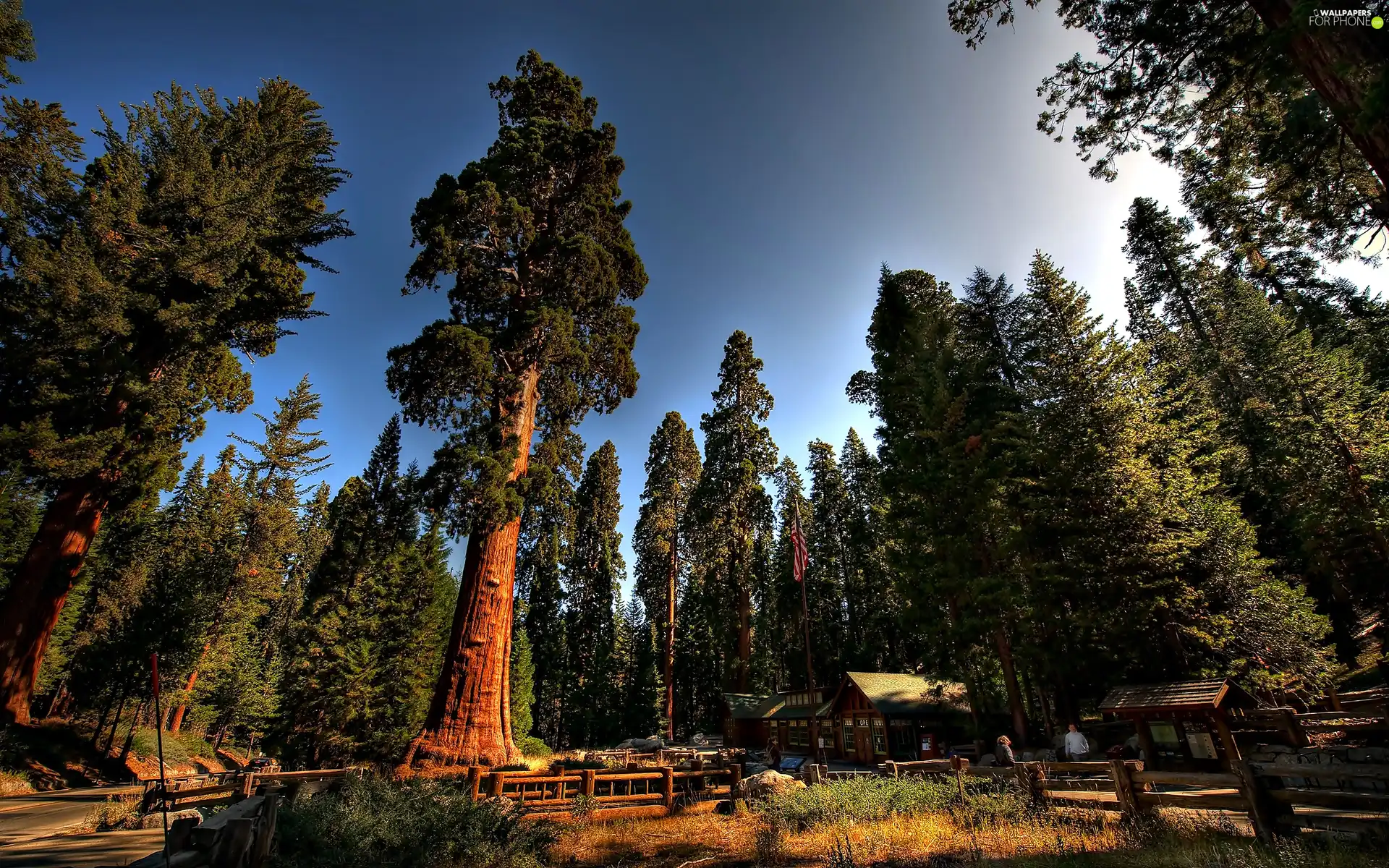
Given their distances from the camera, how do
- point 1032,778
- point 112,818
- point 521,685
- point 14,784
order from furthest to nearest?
point 521,685 < point 14,784 < point 1032,778 < point 112,818

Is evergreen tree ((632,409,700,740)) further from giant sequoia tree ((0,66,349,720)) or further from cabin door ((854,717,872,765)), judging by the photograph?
giant sequoia tree ((0,66,349,720))

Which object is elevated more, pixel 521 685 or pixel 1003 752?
pixel 521 685

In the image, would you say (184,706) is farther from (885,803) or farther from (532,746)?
(885,803)

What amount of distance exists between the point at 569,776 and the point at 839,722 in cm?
2384

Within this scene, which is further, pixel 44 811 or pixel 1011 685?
pixel 1011 685

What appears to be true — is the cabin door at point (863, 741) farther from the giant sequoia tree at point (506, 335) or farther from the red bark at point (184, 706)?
the red bark at point (184, 706)

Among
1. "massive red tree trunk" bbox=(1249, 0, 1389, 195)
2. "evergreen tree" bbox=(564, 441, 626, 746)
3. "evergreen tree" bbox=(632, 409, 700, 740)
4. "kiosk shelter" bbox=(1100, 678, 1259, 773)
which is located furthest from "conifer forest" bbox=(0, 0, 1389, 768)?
"evergreen tree" bbox=(564, 441, 626, 746)

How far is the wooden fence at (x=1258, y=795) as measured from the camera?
20.6 feet

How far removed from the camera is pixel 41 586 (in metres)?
15.4

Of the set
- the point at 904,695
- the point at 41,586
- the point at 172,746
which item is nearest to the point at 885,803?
the point at 904,695

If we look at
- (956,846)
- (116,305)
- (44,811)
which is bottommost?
(44,811)

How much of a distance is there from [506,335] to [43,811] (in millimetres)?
14853

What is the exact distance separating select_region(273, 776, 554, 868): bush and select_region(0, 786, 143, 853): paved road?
4878mm
